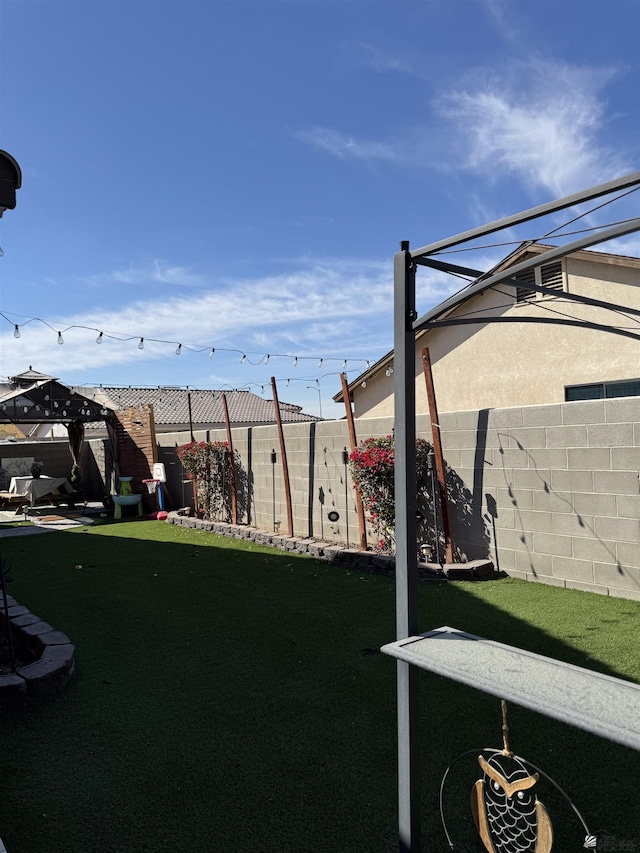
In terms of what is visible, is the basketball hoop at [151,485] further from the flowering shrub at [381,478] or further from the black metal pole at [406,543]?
the black metal pole at [406,543]

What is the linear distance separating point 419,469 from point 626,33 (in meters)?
4.84

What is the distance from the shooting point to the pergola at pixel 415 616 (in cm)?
169

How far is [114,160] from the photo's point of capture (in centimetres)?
878

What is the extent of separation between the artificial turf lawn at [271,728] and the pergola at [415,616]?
50 cm

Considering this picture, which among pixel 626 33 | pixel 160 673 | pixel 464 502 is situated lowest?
pixel 160 673

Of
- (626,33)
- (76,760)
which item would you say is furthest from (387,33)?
(76,760)

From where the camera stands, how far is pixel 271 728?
3070 mm

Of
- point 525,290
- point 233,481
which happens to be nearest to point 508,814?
point 525,290

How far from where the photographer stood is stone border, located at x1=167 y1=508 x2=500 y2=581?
241 inches

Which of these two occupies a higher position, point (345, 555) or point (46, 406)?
point (46, 406)

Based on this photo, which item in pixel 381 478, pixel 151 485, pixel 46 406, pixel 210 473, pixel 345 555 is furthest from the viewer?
pixel 46 406

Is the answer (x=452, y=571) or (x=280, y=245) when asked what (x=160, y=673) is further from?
(x=280, y=245)

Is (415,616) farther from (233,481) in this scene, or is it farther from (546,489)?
(233,481)

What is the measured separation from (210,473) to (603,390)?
279 inches
